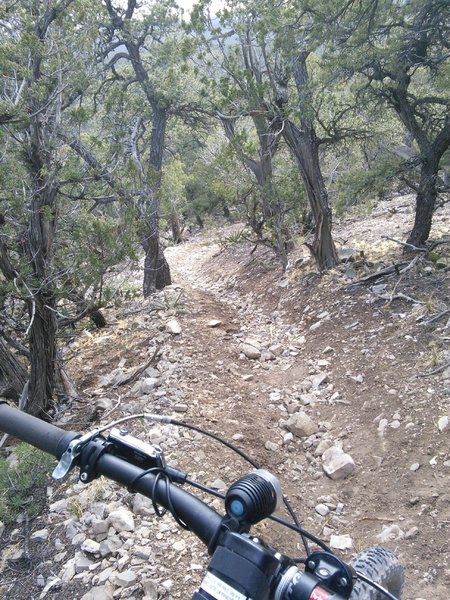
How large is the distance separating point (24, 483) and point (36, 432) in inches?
97.1

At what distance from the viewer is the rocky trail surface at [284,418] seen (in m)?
2.95

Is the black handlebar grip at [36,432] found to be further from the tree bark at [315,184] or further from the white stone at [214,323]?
the tree bark at [315,184]

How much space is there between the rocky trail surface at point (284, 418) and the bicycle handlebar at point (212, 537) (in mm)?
1590

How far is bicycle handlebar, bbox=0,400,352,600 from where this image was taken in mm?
1039

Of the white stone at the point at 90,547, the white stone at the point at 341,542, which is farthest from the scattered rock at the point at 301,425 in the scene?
the white stone at the point at 90,547

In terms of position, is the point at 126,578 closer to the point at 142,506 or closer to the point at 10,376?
the point at 142,506

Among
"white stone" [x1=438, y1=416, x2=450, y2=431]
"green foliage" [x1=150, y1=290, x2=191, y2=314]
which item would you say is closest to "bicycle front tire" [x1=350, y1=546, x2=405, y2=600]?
"white stone" [x1=438, y1=416, x2=450, y2=431]

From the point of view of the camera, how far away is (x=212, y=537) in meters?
1.22

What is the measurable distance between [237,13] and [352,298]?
5.18 m

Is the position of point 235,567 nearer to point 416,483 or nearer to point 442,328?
point 416,483

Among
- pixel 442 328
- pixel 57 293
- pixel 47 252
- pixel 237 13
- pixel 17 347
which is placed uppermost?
pixel 237 13

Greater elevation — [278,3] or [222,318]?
[278,3]

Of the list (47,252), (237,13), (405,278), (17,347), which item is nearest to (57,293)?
(47,252)

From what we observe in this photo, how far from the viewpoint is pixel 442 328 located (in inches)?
200
